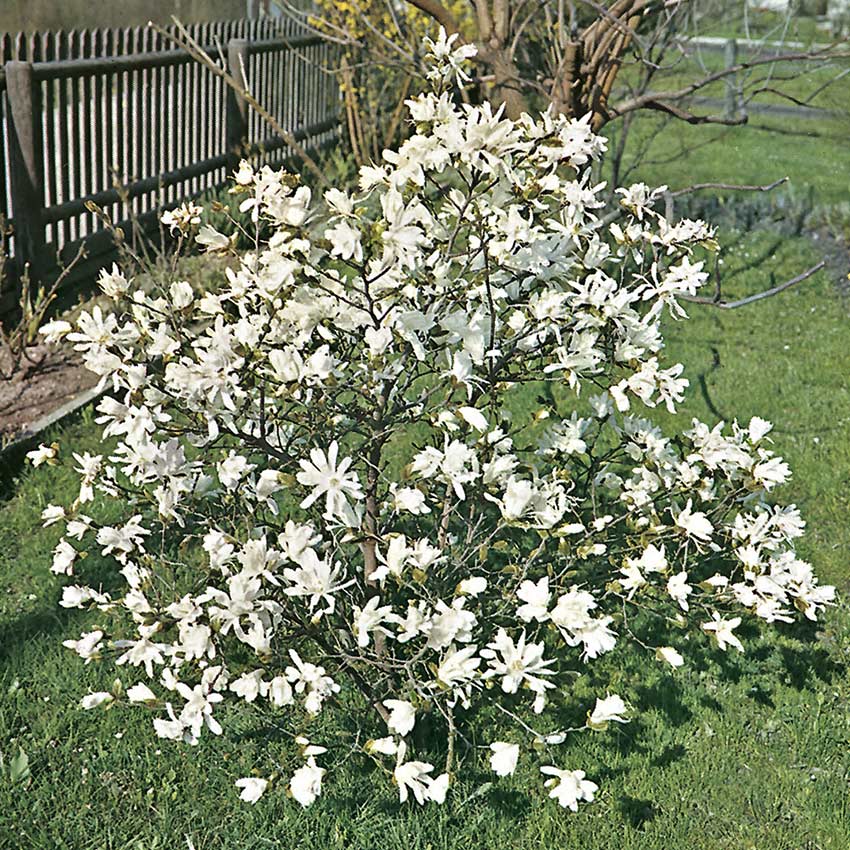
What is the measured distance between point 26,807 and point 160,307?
4.22ft

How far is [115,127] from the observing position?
7094mm

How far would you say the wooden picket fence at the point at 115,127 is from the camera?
5957 mm

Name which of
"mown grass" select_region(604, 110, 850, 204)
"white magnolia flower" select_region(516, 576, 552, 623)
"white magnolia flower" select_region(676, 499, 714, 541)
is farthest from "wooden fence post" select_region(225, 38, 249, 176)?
"white magnolia flower" select_region(516, 576, 552, 623)

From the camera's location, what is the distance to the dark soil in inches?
191

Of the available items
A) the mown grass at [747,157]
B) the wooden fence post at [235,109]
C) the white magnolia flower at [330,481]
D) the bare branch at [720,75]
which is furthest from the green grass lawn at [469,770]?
the mown grass at [747,157]

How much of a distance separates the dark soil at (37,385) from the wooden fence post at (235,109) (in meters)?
3.63

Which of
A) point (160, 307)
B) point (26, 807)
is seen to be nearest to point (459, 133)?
point (160, 307)

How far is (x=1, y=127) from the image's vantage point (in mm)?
5801

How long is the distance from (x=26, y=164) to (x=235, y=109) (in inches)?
118

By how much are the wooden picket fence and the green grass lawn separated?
8.39ft

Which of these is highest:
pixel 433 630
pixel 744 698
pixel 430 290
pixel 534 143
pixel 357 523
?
pixel 534 143

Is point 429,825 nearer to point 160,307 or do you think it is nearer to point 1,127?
point 160,307

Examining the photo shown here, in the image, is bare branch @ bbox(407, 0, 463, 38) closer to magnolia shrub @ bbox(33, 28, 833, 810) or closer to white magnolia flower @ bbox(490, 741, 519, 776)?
magnolia shrub @ bbox(33, 28, 833, 810)

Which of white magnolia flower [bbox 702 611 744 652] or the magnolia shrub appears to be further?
white magnolia flower [bbox 702 611 744 652]
